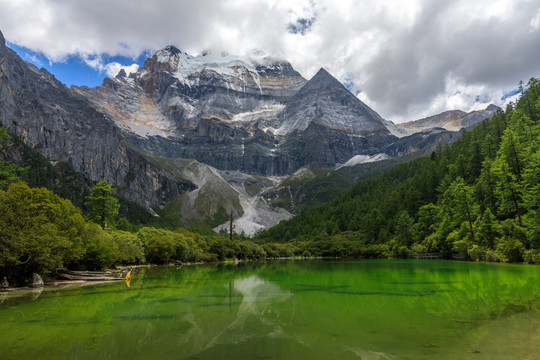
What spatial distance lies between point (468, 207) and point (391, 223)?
4118 cm

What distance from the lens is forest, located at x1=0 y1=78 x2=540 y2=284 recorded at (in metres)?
26.8

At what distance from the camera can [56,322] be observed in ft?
43.4

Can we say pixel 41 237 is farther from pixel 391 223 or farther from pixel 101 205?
pixel 391 223

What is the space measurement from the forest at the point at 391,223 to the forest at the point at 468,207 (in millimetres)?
188

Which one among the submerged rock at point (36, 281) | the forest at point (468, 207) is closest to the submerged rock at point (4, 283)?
the submerged rock at point (36, 281)

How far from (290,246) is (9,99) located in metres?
170

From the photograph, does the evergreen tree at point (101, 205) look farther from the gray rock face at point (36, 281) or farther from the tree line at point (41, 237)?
the gray rock face at point (36, 281)

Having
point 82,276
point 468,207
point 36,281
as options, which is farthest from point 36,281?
point 468,207

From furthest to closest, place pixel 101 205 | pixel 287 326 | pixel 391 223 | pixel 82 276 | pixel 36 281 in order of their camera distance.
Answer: pixel 391 223 < pixel 101 205 < pixel 82 276 < pixel 36 281 < pixel 287 326

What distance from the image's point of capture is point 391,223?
311ft

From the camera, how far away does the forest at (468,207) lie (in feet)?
141

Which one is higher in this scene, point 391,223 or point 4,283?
point 391,223

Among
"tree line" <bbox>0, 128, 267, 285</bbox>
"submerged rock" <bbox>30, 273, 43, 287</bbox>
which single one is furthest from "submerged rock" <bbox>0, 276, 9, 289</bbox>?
"submerged rock" <bbox>30, 273, 43, 287</bbox>

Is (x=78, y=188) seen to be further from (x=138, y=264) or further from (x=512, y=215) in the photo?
(x=512, y=215)
